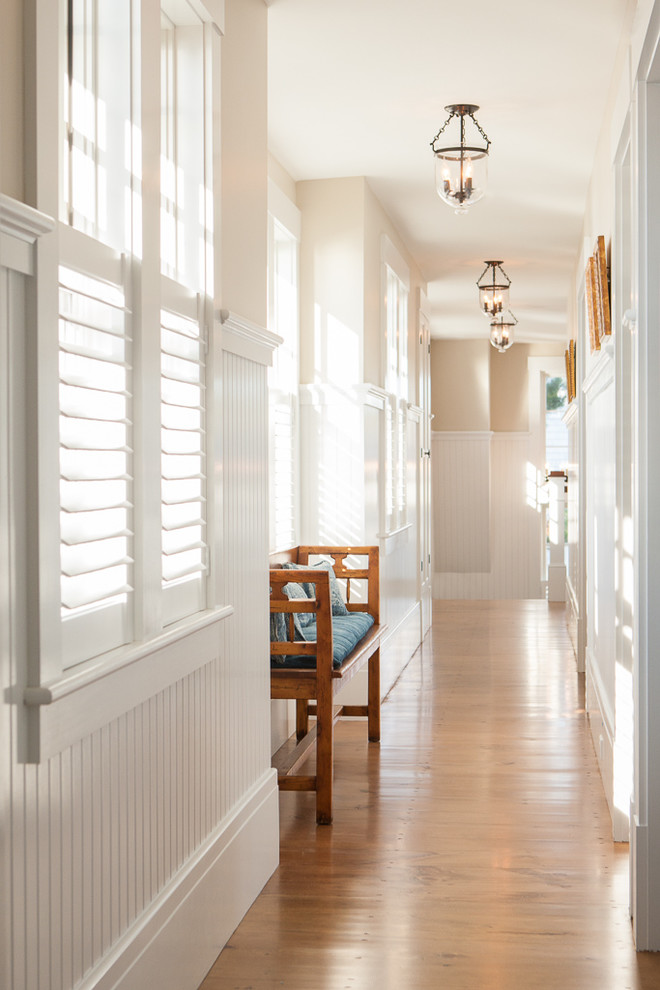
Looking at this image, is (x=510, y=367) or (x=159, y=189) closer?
(x=159, y=189)

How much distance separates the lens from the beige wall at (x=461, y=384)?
1198cm

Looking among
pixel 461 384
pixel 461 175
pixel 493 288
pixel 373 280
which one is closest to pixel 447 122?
pixel 461 175

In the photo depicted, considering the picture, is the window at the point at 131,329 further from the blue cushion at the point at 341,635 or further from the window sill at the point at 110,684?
the blue cushion at the point at 341,635

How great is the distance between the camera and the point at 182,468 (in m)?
2.58

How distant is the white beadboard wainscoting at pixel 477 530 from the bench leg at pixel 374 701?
717 centimetres

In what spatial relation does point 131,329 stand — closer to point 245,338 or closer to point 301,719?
point 245,338

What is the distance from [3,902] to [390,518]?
16.7 feet

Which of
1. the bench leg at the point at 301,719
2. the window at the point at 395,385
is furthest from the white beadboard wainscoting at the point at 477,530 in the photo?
the bench leg at the point at 301,719

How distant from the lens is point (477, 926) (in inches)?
115

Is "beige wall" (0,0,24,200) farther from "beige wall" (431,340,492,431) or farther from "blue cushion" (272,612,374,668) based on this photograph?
"beige wall" (431,340,492,431)

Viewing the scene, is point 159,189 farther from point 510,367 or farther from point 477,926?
point 510,367

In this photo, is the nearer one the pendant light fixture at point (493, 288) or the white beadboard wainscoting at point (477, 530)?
the pendant light fixture at point (493, 288)

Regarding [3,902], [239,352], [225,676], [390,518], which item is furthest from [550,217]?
[3,902]

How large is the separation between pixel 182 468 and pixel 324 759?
171 cm
